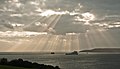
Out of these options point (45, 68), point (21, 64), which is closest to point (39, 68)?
point (45, 68)

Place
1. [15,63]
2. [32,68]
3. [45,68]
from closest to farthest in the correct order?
[32,68]
[45,68]
[15,63]

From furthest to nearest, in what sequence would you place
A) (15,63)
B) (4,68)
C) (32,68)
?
(15,63) < (32,68) < (4,68)

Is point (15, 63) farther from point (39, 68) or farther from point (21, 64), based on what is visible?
point (39, 68)

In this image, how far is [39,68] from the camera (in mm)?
72750

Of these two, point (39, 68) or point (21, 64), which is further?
point (21, 64)

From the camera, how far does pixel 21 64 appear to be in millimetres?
77812

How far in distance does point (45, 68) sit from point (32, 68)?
5.40m

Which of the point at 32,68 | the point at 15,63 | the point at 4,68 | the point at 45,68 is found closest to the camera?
the point at 4,68

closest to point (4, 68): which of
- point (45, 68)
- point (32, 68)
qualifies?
point (32, 68)

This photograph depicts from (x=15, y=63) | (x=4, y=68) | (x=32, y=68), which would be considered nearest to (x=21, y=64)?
(x=15, y=63)

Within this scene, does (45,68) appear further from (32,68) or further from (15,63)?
(15,63)

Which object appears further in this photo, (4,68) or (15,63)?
(15,63)

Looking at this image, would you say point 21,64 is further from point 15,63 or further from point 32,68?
point 32,68

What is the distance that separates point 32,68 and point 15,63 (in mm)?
12343
